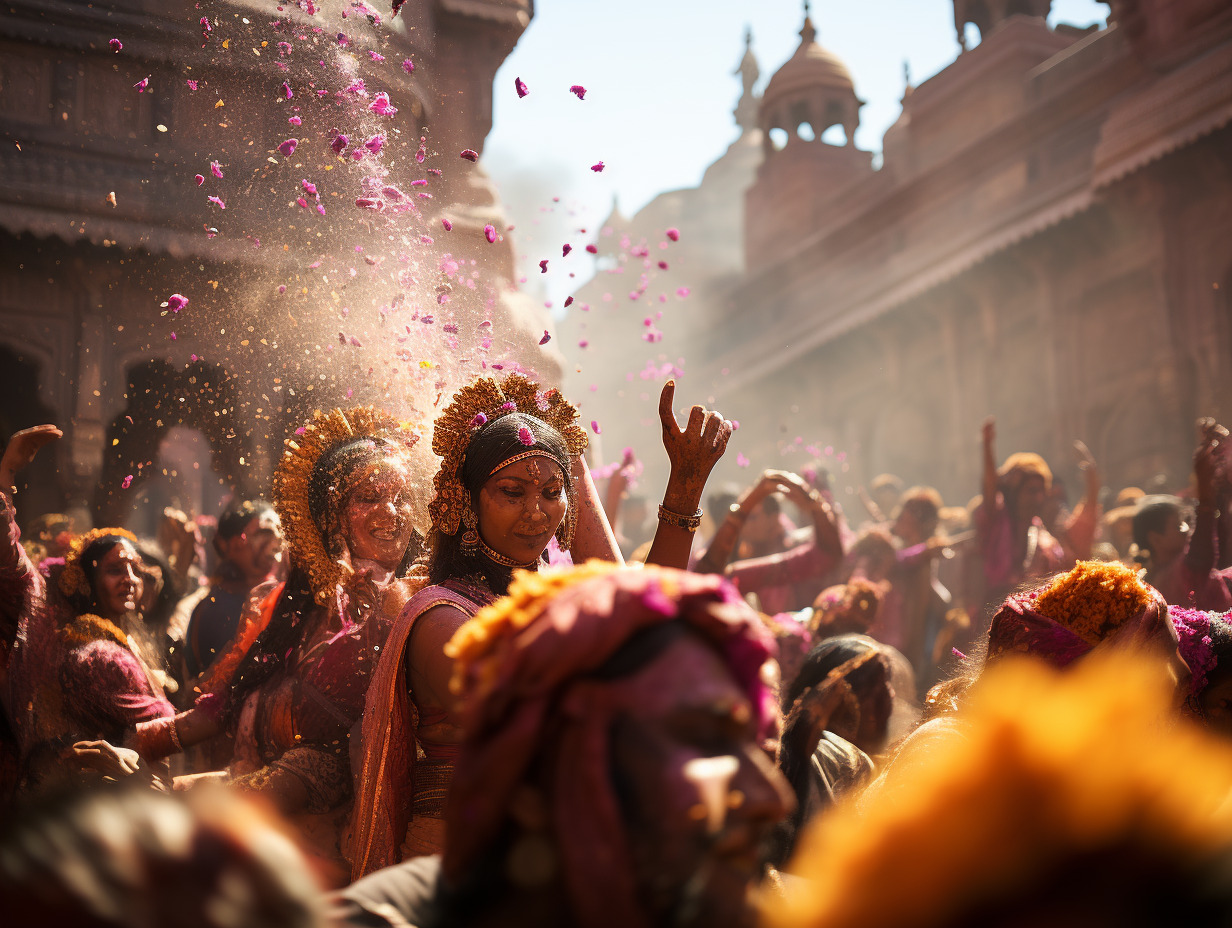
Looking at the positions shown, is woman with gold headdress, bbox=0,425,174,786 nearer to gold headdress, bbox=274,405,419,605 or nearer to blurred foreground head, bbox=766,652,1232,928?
gold headdress, bbox=274,405,419,605

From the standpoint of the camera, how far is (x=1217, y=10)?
1495 cm

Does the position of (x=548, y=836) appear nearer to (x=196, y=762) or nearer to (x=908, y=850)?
(x=908, y=850)

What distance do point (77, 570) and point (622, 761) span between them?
447 centimetres

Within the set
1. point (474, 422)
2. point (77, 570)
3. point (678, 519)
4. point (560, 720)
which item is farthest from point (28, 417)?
point (560, 720)

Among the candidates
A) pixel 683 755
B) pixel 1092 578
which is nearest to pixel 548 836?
pixel 683 755

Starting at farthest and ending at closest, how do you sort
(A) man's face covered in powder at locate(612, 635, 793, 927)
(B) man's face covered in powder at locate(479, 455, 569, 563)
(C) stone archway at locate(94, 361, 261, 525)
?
(C) stone archway at locate(94, 361, 261, 525) < (B) man's face covered in powder at locate(479, 455, 569, 563) < (A) man's face covered in powder at locate(612, 635, 793, 927)

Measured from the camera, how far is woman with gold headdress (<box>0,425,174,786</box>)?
409 cm

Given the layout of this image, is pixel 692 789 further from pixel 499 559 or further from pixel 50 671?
pixel 50 671

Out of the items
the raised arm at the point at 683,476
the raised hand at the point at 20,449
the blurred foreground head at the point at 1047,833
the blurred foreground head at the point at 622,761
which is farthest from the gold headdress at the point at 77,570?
the blurred foreground head at the point at 1047,833

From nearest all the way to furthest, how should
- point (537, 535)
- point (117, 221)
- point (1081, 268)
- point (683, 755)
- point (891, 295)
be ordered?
point (683, 755)
point (537, 535)
point (117, 221)
point (1081, 268)
point (891, 295)

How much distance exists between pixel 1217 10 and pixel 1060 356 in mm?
6431

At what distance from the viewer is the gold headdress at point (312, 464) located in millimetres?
3795

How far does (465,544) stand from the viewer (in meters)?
2.74

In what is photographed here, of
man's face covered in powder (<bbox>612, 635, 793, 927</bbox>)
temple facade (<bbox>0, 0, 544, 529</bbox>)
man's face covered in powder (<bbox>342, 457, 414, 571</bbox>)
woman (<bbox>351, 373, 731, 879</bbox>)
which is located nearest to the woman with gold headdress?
man's face covered in powder (<bbox>342, 457, 414, 571</bbox>)
